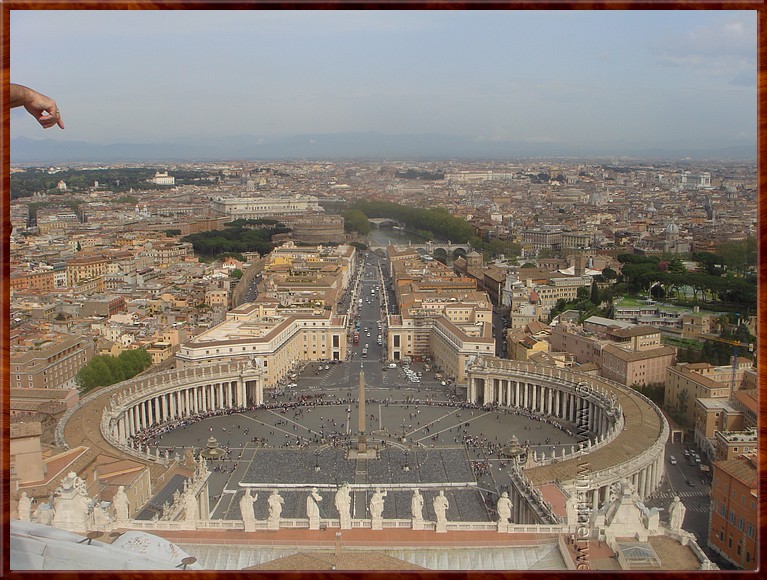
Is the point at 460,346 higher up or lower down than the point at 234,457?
higher up

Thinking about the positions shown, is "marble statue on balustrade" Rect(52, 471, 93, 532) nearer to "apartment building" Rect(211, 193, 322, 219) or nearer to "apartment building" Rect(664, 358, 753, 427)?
"apartment building" Rect(664, 358, 753, 427)

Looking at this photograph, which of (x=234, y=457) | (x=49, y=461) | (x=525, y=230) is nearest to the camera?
(x=49, y=461)

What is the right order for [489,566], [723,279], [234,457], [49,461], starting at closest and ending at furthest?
[489,566] < [49,461] < [234,457] < [723,279]

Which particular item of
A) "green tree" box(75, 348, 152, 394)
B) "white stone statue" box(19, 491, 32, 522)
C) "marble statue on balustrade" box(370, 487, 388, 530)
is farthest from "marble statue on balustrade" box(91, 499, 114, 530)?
"green tree" box(75, 348, 152, 394)

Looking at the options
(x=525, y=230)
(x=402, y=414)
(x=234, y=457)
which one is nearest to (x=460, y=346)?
(x=402, y=414)

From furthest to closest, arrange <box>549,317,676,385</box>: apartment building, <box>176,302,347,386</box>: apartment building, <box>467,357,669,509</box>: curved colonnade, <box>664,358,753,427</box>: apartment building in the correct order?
1. <box>176,302,347,386</box>: apartment building
2. <box>549,317,676,385</box>: apartment building
3. <box>664,358,753,427</box>: apartment building
4. <box>467,357,669,509</box>: curved colonnade

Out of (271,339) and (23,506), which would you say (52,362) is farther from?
(23,506)

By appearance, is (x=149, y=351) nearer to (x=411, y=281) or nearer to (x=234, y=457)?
(x=234, y=457)
